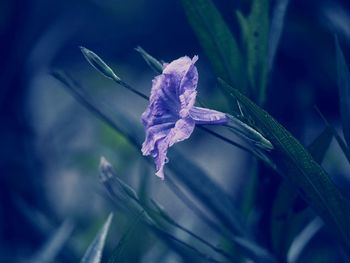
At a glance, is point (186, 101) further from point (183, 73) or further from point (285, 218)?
point (285, 218)


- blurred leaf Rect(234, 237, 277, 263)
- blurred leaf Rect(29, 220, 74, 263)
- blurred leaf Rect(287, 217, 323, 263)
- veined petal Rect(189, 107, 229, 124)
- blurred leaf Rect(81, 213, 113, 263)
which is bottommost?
blurred leaf Rect(287, 217, 323, 263)

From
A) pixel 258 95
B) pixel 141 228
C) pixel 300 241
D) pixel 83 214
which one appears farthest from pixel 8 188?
pixel 258 95

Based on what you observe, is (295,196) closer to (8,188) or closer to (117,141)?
(8,188)

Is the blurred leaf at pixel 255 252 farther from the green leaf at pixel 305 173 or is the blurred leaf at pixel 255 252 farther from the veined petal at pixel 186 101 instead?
the veined petal at pixel 186 101

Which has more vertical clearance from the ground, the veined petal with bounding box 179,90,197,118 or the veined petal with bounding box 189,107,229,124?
the veined petal with bounding box 179,90,197,118

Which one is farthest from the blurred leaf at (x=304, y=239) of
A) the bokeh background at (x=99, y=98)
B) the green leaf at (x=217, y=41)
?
the green leaf at (x=217, y=41)

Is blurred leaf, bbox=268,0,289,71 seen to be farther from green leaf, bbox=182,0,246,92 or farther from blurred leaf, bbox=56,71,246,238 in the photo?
blurred leaf, bbox=56,71,246,238

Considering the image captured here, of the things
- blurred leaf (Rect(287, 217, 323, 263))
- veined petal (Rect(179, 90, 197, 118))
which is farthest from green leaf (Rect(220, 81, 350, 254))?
blurred leaf (Rect(287, 217, 323, 263))
